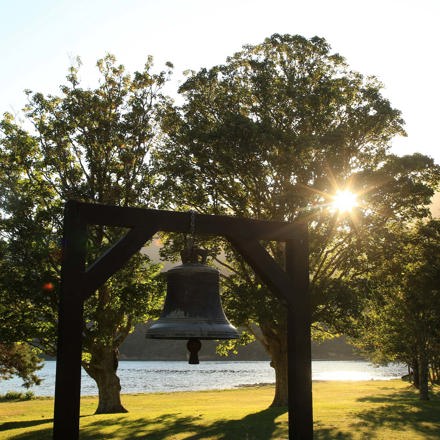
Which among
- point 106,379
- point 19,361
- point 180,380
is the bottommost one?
point 180,380

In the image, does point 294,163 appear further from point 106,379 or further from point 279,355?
point 106,379

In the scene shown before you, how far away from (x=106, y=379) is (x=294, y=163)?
13.6m

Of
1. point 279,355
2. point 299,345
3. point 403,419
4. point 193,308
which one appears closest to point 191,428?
point 403,419

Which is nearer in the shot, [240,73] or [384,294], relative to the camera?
[240,73]

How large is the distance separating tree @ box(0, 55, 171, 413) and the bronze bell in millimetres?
18014

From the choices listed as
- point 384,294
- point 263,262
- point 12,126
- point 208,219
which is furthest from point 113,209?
point 384,294

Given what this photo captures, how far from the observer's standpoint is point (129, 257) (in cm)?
713

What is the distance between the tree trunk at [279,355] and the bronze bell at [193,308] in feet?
66.9

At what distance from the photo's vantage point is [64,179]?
27672mm

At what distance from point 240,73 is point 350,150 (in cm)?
691

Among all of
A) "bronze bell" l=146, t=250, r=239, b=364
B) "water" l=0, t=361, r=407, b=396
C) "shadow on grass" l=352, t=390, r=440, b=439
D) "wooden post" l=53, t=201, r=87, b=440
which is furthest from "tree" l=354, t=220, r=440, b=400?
"water" l=0, t=361, r=407, b=396

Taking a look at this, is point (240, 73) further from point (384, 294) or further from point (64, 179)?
point (384, 294)

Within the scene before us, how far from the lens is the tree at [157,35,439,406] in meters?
25.5

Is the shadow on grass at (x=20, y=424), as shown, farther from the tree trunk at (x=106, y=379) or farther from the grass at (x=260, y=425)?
the tree trunk at (x=106, y=379)
